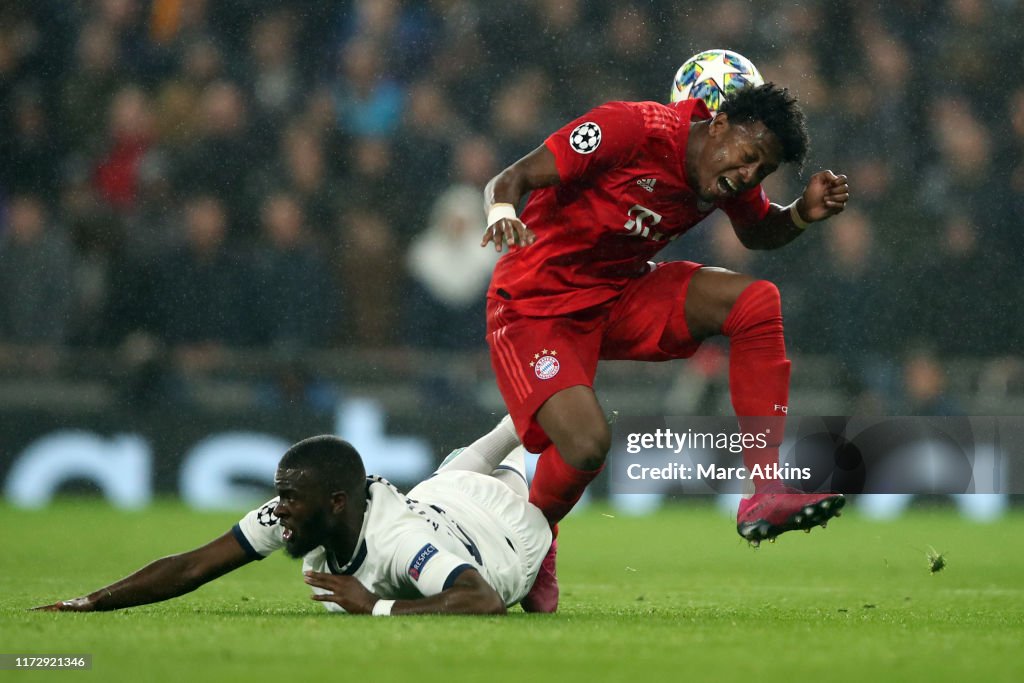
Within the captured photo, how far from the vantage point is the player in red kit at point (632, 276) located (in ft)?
17.2

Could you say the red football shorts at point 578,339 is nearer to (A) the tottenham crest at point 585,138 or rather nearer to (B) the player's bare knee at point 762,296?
(B) the player's bare knee at point 762,296

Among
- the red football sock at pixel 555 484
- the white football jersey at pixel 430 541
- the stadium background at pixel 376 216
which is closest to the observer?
the white football jersey at pixel 430 541

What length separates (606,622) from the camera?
4.84m

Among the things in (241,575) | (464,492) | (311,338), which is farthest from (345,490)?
(311,338)

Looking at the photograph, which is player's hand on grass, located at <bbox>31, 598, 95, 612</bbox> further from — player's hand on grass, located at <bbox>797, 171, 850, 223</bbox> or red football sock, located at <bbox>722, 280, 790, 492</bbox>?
player's hand on grass, located at <bbox>797, 171, 850, 223</bbox>

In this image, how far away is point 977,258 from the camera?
1062 cm

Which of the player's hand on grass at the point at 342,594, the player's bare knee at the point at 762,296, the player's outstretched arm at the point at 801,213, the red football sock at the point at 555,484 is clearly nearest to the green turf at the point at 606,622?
the player's hand on grass at the point at 342,594

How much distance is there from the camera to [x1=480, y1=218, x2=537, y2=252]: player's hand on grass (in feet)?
15.3

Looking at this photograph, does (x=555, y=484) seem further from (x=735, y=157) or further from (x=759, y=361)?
(x=735, y=157)

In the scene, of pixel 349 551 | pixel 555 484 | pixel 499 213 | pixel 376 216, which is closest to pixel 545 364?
pixel 555 484

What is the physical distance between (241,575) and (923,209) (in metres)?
5.98

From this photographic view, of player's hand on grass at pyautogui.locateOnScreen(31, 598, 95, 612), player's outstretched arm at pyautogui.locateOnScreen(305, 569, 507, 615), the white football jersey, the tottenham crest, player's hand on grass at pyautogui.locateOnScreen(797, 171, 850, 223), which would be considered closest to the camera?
player's outstretched arm at pyautogui.locateOnScreen(305, 569, 507, 615)
